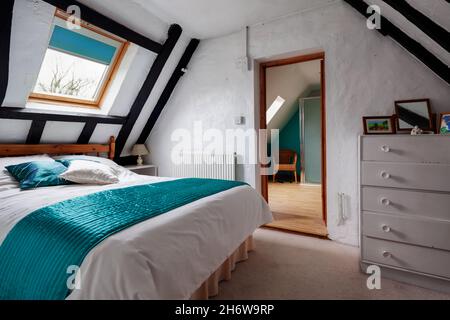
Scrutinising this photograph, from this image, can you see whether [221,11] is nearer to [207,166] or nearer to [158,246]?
[207,166]

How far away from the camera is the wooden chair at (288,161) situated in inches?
232

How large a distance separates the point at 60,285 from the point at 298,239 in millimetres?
2357

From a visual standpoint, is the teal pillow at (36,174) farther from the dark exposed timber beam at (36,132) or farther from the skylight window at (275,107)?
the skylight window at (275,107)

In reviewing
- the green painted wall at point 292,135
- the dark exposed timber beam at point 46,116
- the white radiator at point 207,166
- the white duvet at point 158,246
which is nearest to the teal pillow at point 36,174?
the white duvet at point 158,246

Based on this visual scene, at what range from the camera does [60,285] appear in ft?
3.29

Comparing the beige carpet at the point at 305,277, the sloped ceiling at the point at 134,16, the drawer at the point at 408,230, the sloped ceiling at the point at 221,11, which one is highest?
the sloped ceiling at the point at 221,11

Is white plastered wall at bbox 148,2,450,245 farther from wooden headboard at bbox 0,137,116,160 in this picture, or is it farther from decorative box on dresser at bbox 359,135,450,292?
wooden headboard at bbox 0,137,116,160

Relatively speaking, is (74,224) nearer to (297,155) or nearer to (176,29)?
(176,29)

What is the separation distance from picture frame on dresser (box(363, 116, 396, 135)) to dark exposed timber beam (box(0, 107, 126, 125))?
311 cm

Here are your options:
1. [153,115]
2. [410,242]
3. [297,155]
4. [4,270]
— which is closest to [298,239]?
[410,242]

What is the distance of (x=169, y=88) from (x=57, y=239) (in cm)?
305

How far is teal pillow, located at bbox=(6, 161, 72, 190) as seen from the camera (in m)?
2.07

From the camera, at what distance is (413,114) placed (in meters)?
2.20
